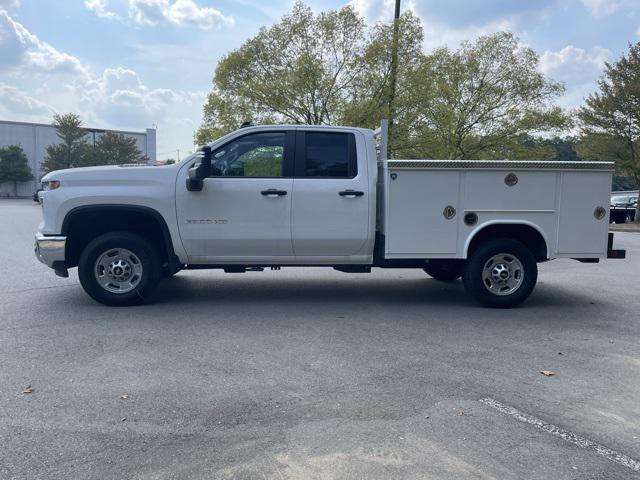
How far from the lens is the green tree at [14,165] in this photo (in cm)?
6488

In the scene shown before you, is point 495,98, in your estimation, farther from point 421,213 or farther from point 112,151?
point 112,151

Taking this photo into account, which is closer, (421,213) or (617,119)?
(421,213)

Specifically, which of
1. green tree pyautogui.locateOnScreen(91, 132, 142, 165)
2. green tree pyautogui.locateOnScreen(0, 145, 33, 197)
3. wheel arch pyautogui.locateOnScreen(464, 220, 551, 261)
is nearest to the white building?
green tree pyautogui.locateOnScreen(0, 145, 33, 197)

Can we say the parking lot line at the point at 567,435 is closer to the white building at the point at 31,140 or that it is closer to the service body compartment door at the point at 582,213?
the service body compartment door at the point at 582,213

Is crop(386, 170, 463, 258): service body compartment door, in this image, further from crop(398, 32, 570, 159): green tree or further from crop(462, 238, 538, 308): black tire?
crop(398, 32, 570, 159): green tree

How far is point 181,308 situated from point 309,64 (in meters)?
17.7

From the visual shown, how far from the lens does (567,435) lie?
3.51 m

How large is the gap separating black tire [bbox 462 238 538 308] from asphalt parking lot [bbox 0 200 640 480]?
0.69 feet

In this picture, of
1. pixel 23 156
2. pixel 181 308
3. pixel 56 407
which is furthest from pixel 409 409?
pixel 23 156

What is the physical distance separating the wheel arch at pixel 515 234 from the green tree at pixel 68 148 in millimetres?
62886

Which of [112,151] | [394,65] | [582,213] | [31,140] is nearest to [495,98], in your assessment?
[394,65]

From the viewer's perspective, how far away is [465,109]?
26.3m

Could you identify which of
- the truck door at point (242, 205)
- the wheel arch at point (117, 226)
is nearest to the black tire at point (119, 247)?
the wheel arch at point (117, 226)

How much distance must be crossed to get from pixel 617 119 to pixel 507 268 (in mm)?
26517
